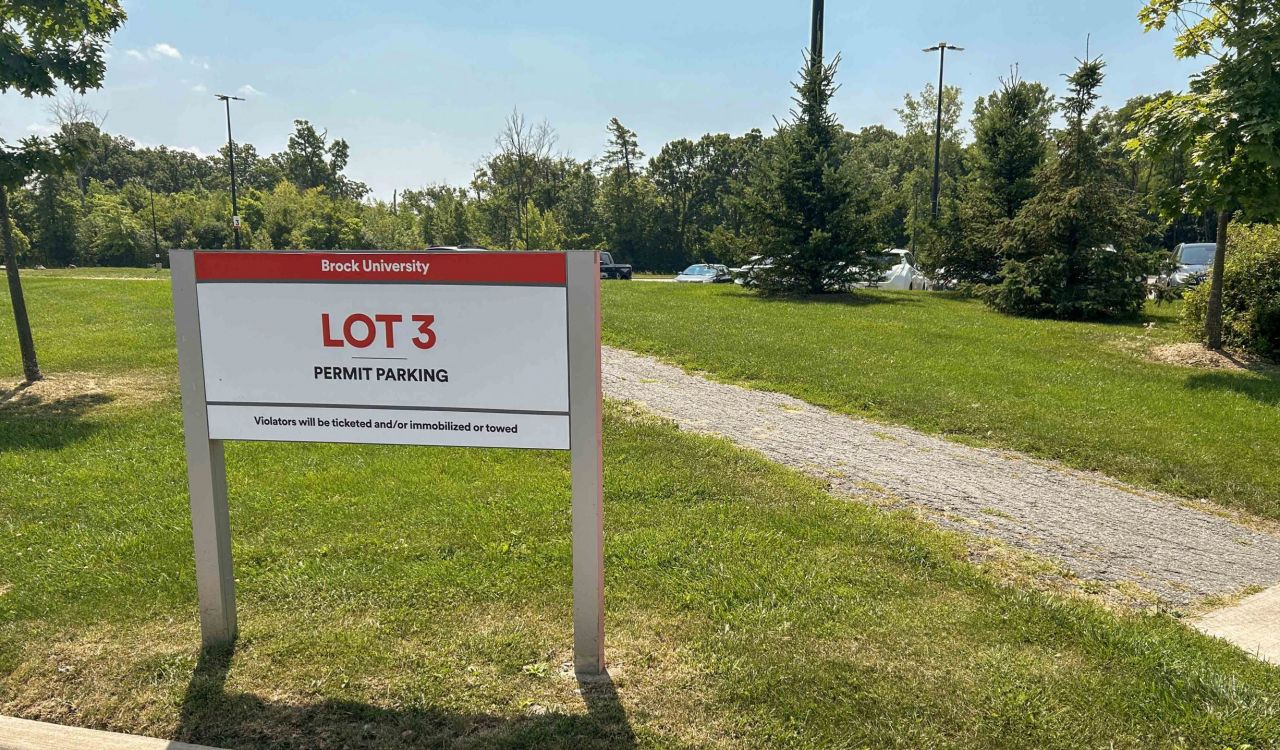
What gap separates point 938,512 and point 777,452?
1.61 m

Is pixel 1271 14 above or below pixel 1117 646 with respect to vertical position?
above

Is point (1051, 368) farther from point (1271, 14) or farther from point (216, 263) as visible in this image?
point (216, 263)

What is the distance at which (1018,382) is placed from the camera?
912 cm

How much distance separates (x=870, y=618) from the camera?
3652mm

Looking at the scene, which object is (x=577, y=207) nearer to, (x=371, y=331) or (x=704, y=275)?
(x=704, y=275)

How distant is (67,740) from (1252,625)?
492 cm

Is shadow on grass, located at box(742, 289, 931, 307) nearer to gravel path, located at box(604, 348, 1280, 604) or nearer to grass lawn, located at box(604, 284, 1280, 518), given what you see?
grass lawn, located at box(604, 284, 1280, 518)

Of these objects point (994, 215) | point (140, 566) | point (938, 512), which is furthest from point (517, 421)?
point (994, 215)

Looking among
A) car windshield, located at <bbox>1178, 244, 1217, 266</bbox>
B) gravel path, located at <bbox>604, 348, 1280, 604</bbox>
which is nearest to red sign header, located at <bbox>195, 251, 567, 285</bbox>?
gravel path, located at <bbox>604, 348, 1280, 604</bbox>

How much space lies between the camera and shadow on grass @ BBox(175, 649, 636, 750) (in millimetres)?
2832

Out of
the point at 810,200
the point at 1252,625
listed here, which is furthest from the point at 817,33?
the point at 1252,625

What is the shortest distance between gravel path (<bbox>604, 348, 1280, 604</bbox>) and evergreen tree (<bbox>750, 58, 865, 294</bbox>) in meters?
10.3

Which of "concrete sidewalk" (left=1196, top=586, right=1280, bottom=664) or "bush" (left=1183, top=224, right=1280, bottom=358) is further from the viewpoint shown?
"bush" (left=1183, top=224, right=1280, bottom=358)

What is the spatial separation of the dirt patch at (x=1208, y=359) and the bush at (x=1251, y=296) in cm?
29
